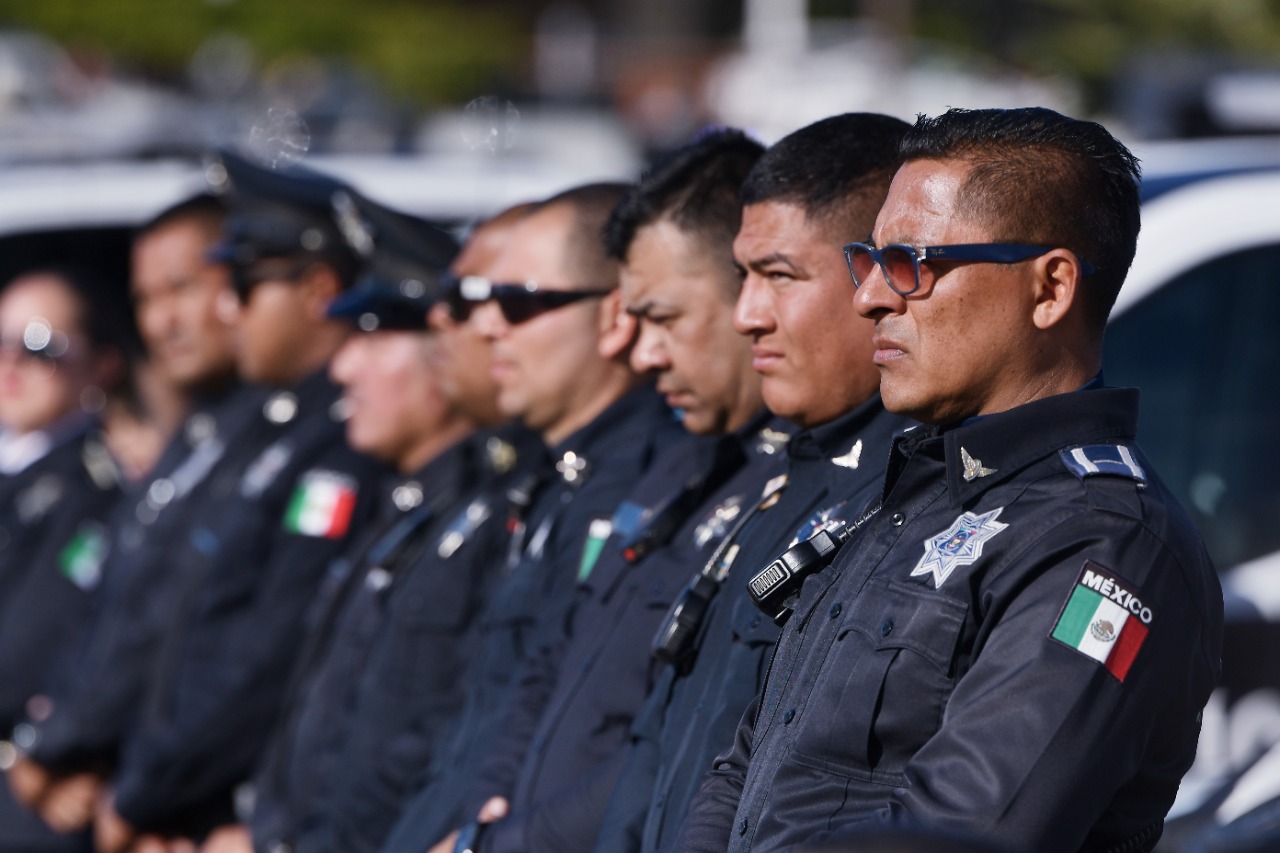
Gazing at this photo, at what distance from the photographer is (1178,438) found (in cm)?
446

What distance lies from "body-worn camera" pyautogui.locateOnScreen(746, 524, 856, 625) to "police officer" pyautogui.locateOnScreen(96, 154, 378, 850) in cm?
295

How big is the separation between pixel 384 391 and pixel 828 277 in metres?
2.32

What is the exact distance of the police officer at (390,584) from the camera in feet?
15.0

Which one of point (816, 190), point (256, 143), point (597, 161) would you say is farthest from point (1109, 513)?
point (597, 161)

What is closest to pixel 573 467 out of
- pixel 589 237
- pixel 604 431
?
pixel 604 431

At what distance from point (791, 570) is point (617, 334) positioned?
1665 millimetres

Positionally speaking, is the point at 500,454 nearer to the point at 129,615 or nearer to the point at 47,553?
the point at 129,615

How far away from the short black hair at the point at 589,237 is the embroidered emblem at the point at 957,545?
216cm

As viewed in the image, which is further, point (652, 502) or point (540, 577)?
point (540, 577)

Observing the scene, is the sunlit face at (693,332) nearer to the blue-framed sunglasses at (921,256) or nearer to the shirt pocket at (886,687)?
the blue-framed sunglasses at (921,256)

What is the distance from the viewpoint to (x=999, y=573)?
2277 mm

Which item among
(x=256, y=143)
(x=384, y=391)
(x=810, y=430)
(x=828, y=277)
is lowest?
(x=256, y=143)

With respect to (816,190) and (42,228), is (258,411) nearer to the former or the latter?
(42,228)

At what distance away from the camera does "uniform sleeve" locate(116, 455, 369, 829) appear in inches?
218
